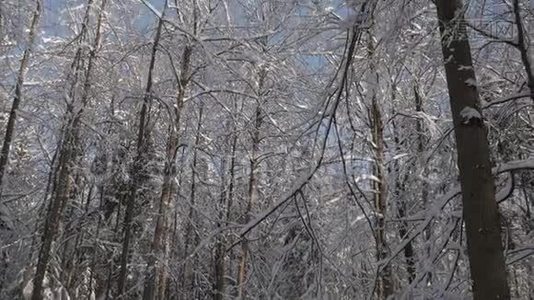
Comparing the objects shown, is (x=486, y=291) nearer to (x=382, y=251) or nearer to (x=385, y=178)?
(x=382, y=251)

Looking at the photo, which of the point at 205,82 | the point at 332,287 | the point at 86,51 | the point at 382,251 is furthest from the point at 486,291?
the point at 86,51

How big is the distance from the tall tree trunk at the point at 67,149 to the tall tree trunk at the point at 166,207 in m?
1.72

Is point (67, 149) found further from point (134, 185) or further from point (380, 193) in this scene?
point (380, 193)

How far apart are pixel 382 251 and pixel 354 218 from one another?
73 cm

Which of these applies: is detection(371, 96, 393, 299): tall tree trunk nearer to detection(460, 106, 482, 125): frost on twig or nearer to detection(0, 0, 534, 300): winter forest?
detection(0, 0, 534, 300): winter forest

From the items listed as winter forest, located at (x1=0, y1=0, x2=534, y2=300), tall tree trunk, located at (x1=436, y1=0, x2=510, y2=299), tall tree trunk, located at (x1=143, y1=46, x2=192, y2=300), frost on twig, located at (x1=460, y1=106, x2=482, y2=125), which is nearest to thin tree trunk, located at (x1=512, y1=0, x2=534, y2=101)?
winter forest, located at (x1=0, y1=0, x2=534, y2=300)

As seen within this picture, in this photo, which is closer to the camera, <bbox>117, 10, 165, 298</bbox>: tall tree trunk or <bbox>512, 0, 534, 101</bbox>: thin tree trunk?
<bbox>512, 0, 534, 101</bbox>: thin tree trunk

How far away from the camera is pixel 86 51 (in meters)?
10.2

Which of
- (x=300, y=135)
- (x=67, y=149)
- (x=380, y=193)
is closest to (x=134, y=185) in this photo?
(x=67, y=149)

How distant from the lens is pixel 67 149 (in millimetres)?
9453

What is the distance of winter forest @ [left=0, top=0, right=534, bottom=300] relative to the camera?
3.34 m

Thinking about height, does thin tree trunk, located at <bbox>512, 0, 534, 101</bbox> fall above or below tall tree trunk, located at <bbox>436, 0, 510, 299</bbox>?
above

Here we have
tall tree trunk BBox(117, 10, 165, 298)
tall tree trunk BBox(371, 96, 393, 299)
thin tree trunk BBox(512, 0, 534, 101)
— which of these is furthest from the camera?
tall tree trunk BBox(117, 10, 165, 298)

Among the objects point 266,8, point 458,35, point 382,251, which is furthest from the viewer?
point 266,8
